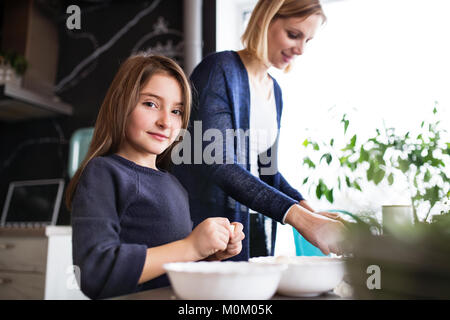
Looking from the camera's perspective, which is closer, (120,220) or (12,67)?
(120,220)

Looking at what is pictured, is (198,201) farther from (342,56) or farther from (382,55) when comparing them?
(382,55)

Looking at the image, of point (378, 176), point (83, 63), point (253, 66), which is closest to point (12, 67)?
point (83, 63)

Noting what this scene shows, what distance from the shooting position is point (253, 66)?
1226mm

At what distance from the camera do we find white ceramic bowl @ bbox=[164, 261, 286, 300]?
1.50 ft

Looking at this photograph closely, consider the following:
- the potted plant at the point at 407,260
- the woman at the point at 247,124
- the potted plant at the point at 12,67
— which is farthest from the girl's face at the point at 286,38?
the potted plant at the point at 12,67

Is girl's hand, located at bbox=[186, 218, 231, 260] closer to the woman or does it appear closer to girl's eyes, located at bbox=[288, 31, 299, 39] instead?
the woman

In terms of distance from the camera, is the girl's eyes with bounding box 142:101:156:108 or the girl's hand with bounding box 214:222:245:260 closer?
the girl's hand with bounding box 214:222:245:260

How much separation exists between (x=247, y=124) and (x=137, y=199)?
0.47 m

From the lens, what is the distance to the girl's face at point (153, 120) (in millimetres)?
879

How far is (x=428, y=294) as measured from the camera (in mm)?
479

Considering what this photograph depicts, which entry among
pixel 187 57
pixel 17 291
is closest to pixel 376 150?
pixel 187 57

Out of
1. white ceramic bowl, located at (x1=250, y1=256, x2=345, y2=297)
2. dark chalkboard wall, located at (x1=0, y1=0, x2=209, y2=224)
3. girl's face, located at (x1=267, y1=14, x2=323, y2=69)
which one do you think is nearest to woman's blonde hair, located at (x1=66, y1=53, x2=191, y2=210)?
girl's face, located at (x1=267, y1=14, x2=323, y2=69)

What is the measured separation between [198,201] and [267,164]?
0.26 meters

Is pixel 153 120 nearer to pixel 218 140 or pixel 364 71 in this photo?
pixel 218 140
